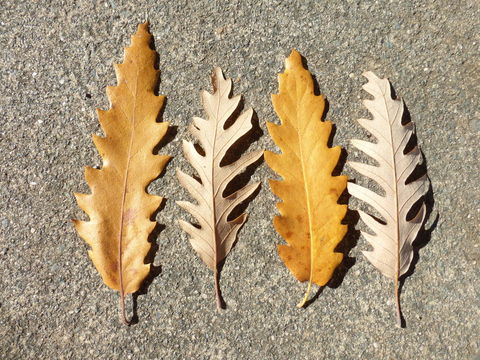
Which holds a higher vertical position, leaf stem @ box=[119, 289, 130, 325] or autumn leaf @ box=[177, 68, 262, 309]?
autumn leaf @ box=[177, 68, 262, 309]

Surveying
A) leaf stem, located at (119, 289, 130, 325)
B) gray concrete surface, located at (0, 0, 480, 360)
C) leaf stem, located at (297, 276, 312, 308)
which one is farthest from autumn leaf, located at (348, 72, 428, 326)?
leaf stem, located at (119, 289, 130, 325)

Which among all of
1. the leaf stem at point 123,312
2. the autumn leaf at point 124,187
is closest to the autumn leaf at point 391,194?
the autumn leaf at point 124,187

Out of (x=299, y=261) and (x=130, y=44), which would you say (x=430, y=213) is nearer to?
(x=299, y=261)

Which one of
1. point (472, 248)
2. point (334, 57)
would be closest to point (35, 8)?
point (334, 57)

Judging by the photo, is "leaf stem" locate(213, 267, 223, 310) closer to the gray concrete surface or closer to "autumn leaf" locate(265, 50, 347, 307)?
the gray concrete surface

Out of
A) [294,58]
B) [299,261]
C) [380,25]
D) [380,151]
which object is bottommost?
[299,261]

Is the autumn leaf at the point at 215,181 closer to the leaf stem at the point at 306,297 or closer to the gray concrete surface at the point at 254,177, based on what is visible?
the gray concrete surface at the point at 254,177
